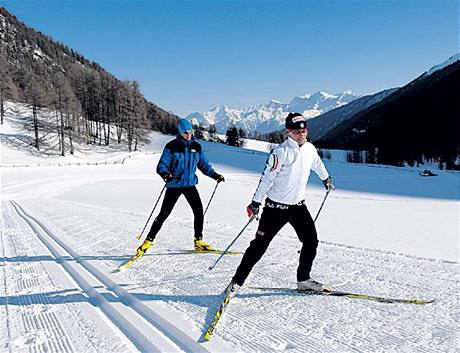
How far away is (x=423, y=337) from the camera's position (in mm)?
3123

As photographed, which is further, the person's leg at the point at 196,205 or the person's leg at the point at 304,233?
the person's leg at the point at 196,205

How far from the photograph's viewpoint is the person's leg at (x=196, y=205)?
20.0 ft

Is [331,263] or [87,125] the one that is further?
[87,125]

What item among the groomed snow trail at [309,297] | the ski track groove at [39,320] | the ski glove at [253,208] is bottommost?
the ski track groove at [39,320]

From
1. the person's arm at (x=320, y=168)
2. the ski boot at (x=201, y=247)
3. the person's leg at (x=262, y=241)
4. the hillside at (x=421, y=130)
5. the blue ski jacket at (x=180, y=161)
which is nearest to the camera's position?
the person's leg at (x=262, y=241)

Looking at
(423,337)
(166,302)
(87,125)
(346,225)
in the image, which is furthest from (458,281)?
(87,125)

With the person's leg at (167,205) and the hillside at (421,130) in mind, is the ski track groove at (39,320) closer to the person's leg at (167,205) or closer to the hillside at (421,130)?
the person's leg at (167,205)

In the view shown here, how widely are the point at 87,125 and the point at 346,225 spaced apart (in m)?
51.5

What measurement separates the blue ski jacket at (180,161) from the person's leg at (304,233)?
2403 mm

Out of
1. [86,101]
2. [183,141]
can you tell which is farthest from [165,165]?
[86,101]

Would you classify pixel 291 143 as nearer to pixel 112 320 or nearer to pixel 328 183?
pixel 328 183

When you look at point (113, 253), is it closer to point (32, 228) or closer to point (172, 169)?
point (172, 169)

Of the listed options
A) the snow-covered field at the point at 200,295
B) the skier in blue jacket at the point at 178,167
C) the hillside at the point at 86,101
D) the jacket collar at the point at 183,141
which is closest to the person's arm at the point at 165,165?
the skier in blue jacket at the point at 178,167

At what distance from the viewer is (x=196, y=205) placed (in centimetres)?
628
